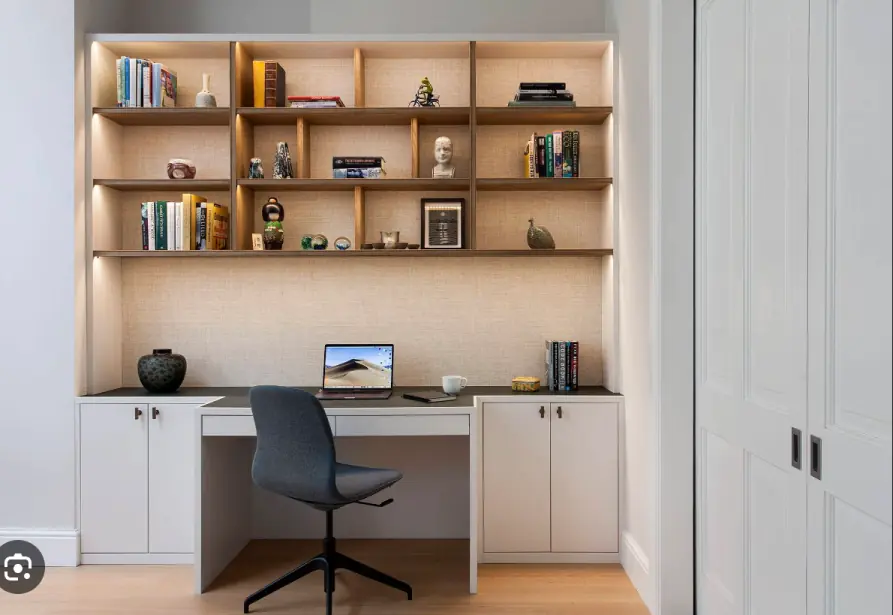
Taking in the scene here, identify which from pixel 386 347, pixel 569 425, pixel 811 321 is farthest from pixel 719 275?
pixel 386 347

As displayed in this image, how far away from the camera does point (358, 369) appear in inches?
137

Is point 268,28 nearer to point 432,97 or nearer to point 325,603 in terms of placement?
point 432,97

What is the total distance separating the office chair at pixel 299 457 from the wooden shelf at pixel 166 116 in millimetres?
1549

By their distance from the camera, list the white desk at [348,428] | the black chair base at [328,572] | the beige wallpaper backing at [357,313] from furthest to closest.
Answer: the beige wallpaper backing at [357,313] → the white desk at [348,428] → the black chair base at [328,572]

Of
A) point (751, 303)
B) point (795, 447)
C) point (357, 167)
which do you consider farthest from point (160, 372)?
point (795, 447)

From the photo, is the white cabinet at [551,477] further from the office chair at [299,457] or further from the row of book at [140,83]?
the row of book at [140,83]

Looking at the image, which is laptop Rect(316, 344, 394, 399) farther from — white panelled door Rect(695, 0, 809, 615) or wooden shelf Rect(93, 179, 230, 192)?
white panelled door Rect(695, 0, 809, 615)

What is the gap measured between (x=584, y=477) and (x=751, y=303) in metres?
1.48

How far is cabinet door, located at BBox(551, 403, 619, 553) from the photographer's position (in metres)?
3.33

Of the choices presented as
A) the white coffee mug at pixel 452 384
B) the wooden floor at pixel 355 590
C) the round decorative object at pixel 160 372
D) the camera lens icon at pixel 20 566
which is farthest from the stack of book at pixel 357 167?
the camera lens icon at pixel 20 566

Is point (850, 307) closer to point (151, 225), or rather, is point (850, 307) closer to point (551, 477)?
point (551, 477)

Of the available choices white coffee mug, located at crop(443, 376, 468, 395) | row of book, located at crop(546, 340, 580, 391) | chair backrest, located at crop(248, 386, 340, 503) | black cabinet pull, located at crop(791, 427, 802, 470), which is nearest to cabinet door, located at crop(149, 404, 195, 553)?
chair backrest, located at crop(248, 386, 340, 503)

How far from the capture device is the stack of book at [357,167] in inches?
139

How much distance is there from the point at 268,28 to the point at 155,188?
105cm
